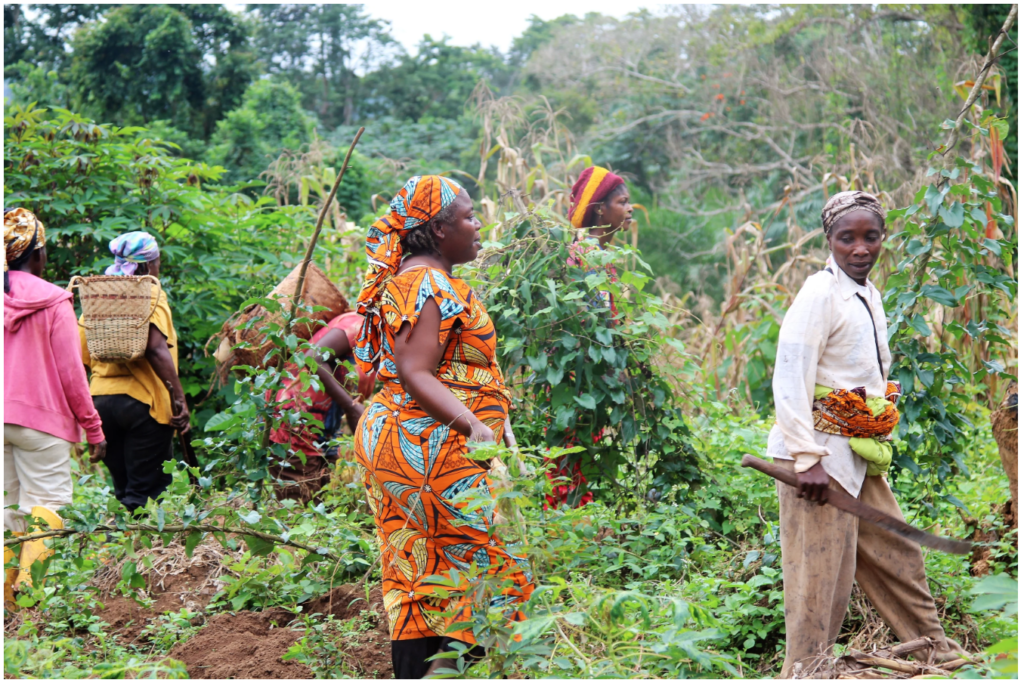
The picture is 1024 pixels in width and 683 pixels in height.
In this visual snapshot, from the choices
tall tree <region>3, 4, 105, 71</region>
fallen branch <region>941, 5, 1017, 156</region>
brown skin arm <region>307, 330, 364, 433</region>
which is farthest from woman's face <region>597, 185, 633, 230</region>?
tall tree <region>3, 4, 105, 71</region>

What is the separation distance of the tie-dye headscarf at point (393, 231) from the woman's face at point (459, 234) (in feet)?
0.12

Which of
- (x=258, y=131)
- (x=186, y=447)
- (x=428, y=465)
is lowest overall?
(x=186, y=447)

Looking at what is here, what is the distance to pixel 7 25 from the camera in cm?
1772

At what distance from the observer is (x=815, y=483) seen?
102 inches

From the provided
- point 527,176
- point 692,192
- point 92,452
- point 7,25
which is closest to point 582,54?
point 692,192

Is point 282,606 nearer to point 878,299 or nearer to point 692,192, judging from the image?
point 878,299

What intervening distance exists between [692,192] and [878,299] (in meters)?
15.0

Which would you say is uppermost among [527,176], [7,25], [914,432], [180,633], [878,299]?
[7,25]

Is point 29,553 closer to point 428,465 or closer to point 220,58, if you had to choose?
point 428,465

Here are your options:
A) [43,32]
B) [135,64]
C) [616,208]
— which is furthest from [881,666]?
[43,32]

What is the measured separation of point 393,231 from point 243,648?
1.56 metres

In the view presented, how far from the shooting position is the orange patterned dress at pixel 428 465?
98.0 inches

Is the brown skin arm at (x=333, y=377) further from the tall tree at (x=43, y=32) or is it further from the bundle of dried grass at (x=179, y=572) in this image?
the tall tree at (x=43, y=32)

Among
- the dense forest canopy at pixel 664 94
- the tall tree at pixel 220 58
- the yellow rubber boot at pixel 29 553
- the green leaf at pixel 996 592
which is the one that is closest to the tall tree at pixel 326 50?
the dense forest canopy at pixel 664 94
